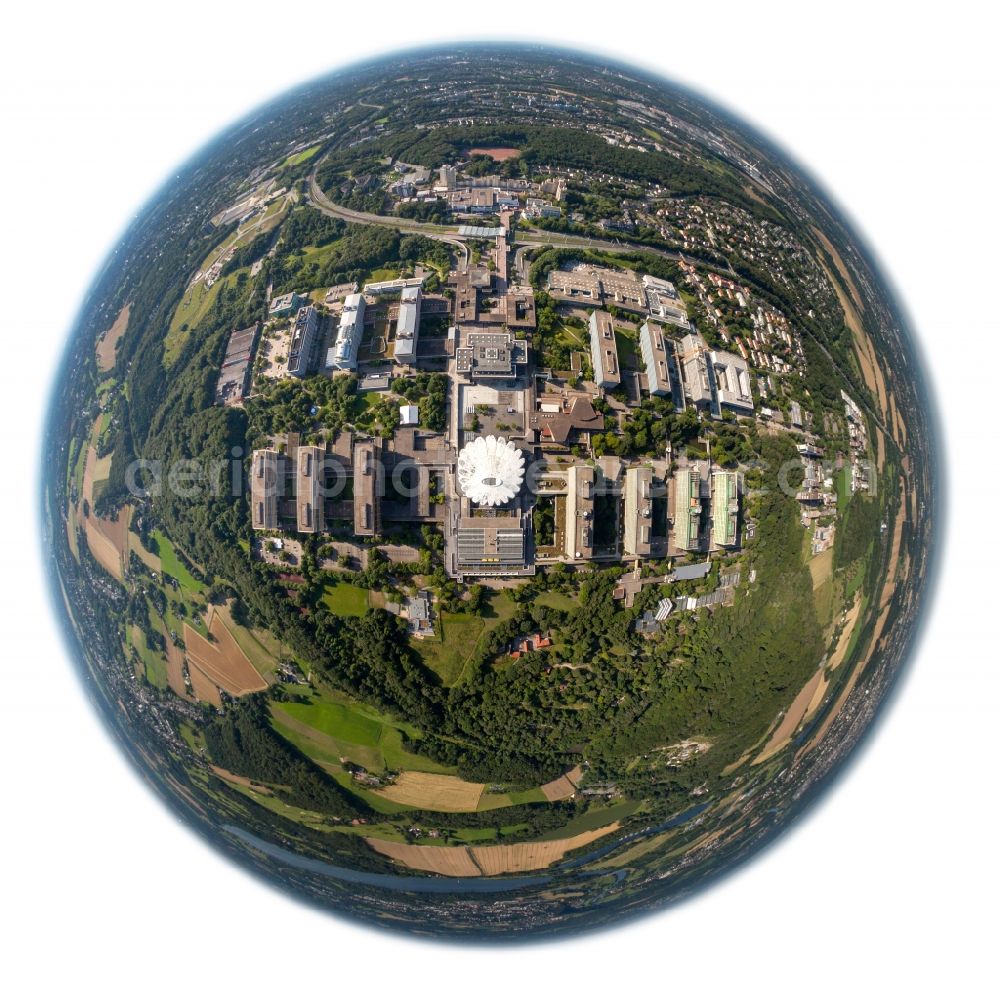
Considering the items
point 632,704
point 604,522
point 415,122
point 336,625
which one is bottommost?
point 632,704

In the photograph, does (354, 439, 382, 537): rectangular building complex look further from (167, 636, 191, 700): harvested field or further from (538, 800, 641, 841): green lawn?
(538, 800, 641, 841): green lawn

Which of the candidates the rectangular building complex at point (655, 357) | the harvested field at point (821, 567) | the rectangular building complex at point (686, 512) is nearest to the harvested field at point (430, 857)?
the rectangular building complex at point (686, 512)

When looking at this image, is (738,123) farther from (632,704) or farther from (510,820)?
(510,820)

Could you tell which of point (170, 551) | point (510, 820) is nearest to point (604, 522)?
point (510, 820)

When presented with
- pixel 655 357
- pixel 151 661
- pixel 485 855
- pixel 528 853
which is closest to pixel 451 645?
pixel 485 855

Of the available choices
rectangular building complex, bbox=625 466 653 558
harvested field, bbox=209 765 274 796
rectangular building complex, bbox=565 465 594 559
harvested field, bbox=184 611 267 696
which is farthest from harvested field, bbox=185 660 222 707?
rectangular building complex, bbox=625 466 653 558

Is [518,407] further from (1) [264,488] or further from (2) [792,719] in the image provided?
(2) [792,719]
